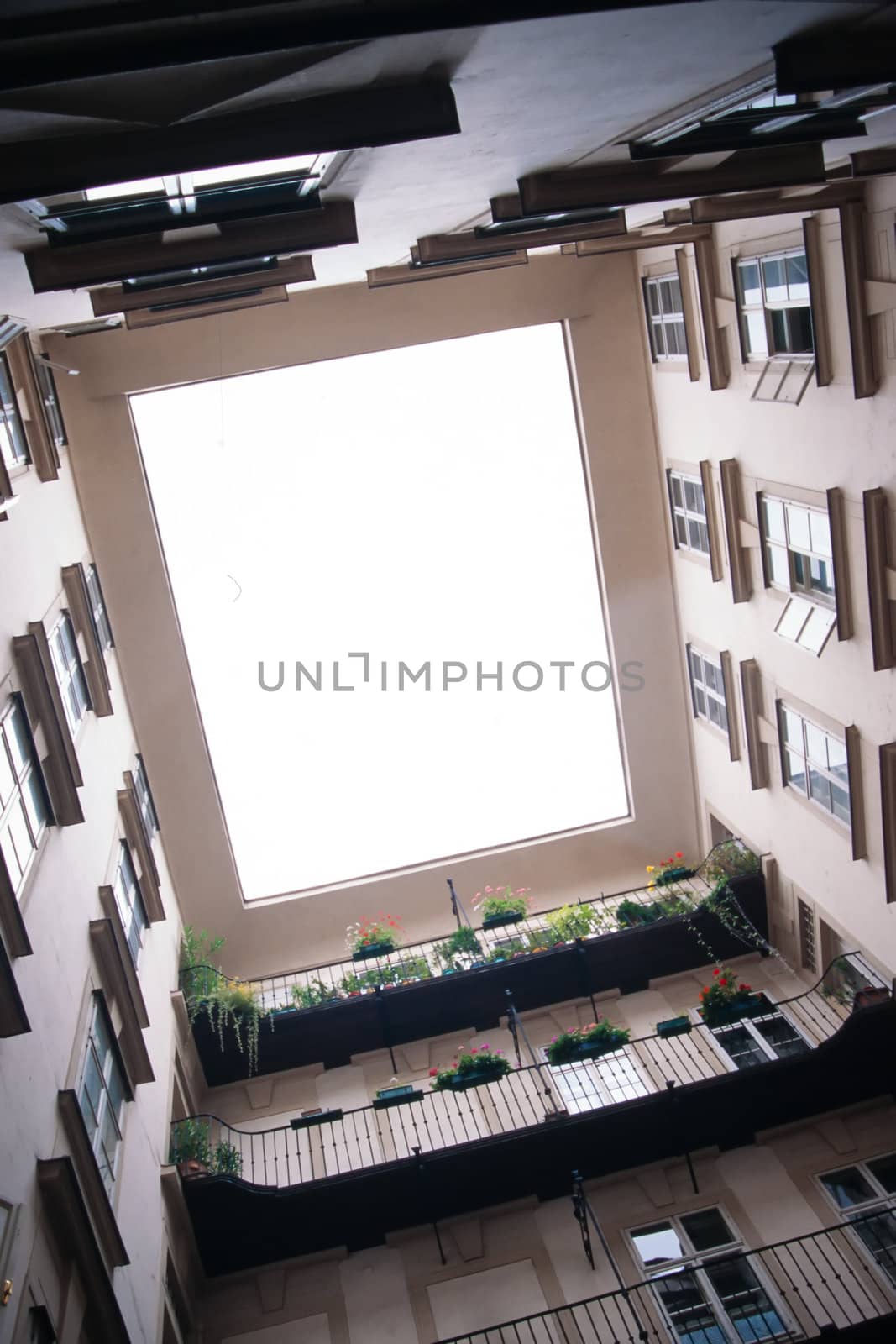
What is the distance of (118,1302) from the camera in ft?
22.5

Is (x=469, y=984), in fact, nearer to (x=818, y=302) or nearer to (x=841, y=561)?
(x=841, y=561)

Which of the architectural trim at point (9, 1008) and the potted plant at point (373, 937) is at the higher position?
the architectural trim at point (9, 1008)

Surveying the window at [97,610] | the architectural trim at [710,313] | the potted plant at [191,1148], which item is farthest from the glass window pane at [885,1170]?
the window at [97,610]

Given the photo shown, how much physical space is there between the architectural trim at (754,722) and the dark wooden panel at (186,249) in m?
7.34

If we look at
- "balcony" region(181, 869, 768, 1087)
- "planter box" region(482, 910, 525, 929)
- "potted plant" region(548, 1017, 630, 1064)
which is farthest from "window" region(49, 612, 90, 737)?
"potted plant" region(548, 1017, 630, 1064)

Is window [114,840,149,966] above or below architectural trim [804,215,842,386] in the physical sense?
below

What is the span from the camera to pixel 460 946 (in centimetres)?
1236

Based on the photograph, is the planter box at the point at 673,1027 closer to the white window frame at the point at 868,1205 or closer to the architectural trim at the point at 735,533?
the white window frame at the point at 868,1205

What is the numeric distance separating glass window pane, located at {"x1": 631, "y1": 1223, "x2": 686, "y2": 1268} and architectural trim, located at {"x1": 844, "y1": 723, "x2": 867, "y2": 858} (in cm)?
365

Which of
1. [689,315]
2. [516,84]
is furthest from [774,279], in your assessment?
[516,84]

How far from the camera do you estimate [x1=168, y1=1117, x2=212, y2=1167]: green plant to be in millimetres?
9859

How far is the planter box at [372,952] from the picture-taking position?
41.4ft

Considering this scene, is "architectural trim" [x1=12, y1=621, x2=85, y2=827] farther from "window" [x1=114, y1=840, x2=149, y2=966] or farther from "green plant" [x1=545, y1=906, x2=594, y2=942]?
"green plant" [x1=545, y1=906, x2=594, y2=942]

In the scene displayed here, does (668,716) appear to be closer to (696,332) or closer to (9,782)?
(696,332)
